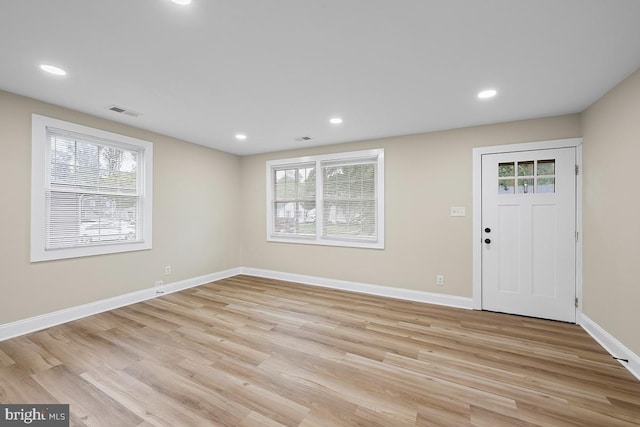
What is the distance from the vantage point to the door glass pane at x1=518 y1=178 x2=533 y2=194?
333cm

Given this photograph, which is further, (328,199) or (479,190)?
(328,199)

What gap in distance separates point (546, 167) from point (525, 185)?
0.97 ft

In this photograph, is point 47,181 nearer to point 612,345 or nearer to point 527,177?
point 527,177

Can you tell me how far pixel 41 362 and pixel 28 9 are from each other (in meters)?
2.61

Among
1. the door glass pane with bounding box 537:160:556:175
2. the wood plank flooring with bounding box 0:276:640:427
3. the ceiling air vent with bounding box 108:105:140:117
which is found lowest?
the wood plank flooring with bounding box 0:276:640:427

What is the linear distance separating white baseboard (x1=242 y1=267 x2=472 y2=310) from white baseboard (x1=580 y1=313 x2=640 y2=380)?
1.13 meters

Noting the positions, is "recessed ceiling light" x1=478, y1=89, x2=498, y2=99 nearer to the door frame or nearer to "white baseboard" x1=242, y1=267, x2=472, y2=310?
the door frame

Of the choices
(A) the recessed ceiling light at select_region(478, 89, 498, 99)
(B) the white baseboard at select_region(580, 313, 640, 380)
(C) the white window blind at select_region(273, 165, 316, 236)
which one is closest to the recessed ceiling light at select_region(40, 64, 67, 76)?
(C) the white window blind at select_region(273, 165, 316, 236)

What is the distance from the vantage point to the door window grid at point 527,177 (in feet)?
10.6

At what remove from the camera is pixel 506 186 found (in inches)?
136

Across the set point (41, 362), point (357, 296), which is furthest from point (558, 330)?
point (41, 362)

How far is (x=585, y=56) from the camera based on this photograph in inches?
78.6

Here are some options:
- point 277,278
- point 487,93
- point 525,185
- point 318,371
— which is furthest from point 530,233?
point 277,278

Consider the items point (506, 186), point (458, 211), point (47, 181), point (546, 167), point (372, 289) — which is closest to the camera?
point (47, 181)
